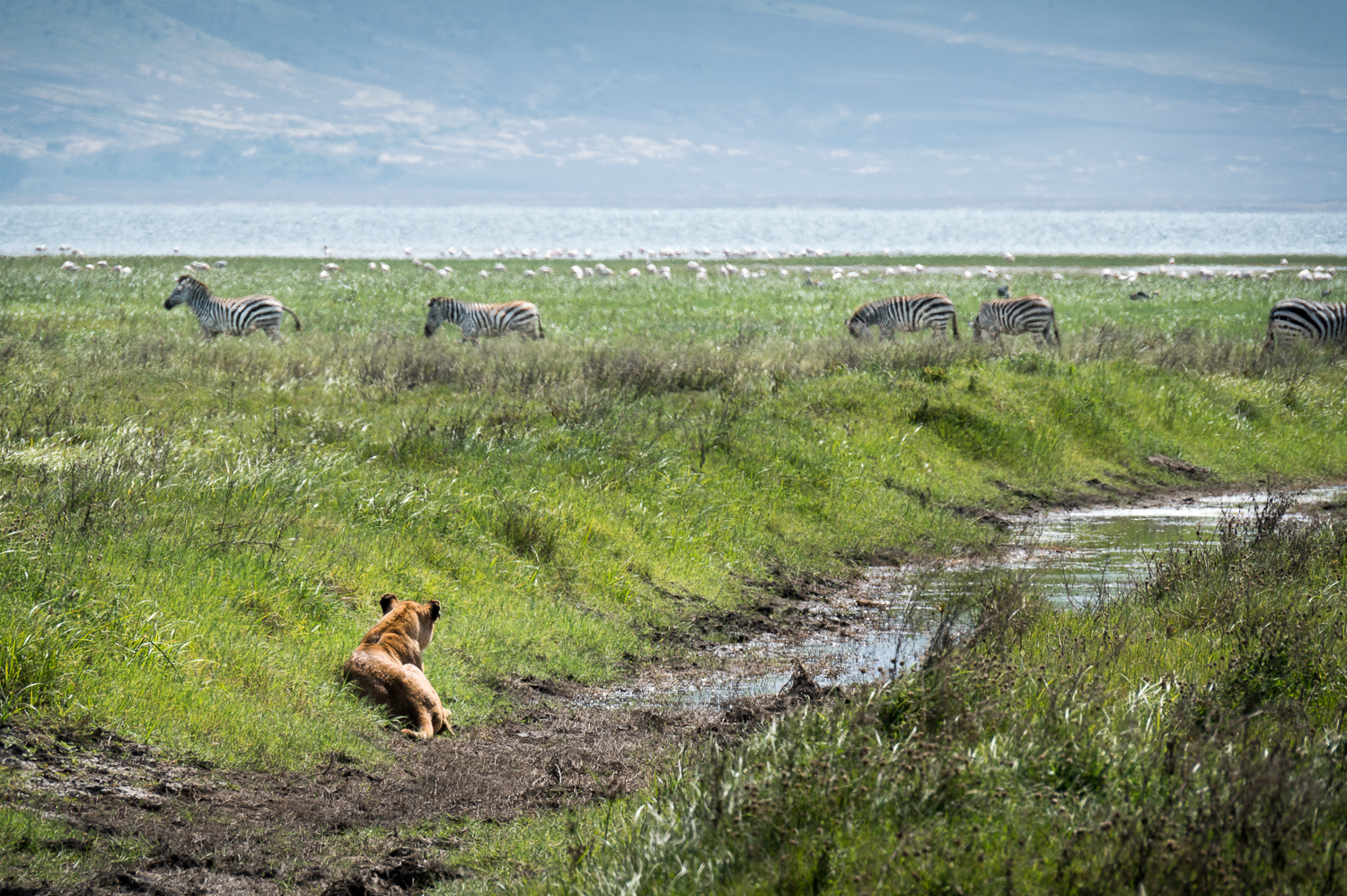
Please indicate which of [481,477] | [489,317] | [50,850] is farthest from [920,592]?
[489,317]

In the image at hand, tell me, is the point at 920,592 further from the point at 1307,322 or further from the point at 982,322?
the point at 982,322

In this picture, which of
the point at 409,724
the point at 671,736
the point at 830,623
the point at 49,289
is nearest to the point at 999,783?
the point at 671,736

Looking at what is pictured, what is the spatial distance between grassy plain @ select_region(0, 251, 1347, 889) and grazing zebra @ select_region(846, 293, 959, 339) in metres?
4.17

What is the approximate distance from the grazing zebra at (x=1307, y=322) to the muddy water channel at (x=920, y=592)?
40.2 ft

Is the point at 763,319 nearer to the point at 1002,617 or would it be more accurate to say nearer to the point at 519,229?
the point at 1002,617

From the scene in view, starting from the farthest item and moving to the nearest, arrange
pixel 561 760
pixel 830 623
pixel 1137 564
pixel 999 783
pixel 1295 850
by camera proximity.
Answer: pixel 1137 564 < pixel 830 623 < pixel 561 760 < pixel 999 783 < pixel 1295 850

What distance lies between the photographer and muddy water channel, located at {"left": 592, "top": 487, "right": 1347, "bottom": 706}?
8984 mm

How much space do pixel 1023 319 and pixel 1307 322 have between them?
6.67 m

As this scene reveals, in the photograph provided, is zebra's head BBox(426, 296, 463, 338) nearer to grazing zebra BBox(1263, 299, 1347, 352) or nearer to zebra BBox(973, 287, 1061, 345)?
zebra BBox(973, 287, 1061, 345)

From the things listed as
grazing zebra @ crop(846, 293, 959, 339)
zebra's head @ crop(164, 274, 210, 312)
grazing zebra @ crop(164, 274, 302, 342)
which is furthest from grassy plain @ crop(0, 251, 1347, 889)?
grazing zebra @ crop(846, 293, 959, 339)

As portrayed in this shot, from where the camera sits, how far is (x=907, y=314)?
2947cm

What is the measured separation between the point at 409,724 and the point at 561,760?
3.88ft

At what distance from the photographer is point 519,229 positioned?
188750 mm

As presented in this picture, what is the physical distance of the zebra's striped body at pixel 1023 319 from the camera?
29.3 metres
